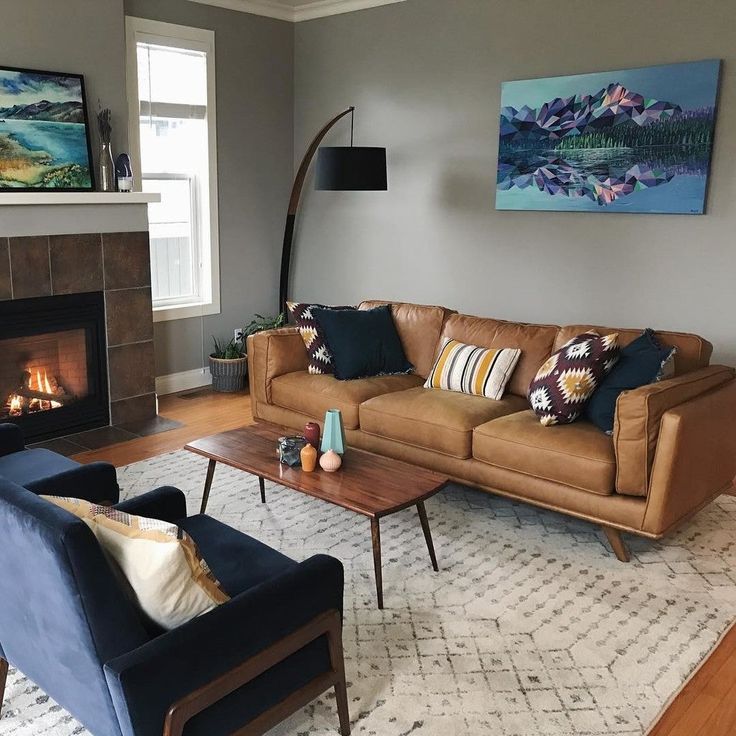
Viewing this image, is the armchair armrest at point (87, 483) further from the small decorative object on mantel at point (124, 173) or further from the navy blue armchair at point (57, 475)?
the small decorative object on mantel at point (124, 173)

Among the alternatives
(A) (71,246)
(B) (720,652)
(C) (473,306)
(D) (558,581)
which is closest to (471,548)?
(D) (558,581)

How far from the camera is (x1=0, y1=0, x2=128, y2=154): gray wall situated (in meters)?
4.25

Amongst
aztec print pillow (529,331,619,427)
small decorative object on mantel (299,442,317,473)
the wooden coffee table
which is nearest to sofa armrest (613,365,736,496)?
aztec print pillow (529,331,619,427)

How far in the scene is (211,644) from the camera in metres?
1.79

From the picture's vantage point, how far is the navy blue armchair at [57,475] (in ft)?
9.20

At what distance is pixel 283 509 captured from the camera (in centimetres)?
374

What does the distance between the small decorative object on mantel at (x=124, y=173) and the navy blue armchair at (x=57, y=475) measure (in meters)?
2.07

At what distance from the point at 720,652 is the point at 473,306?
3.06 m

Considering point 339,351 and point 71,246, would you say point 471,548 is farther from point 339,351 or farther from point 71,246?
point 71,246

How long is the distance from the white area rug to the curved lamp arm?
8.09 feet

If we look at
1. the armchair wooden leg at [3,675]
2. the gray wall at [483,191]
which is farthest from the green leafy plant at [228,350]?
the armchair wooden leg at [3,675]

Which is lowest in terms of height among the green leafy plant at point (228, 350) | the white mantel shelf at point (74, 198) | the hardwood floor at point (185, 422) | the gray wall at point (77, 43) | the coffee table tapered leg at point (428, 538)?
the hardwood floor at point (185, 422)

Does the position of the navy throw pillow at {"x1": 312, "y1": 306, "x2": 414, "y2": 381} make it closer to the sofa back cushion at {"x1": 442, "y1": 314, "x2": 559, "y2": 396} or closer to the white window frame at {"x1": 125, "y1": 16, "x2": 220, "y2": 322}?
the sofa back cushion at {"x1": 442, "y1": 314, "x2": 559, "y2": 396}

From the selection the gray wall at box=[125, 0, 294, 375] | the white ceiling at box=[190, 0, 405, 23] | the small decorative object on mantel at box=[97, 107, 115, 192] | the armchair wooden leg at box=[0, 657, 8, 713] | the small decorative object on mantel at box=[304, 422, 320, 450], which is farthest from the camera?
the gray wall at box=[125, 0, 294, 375]
